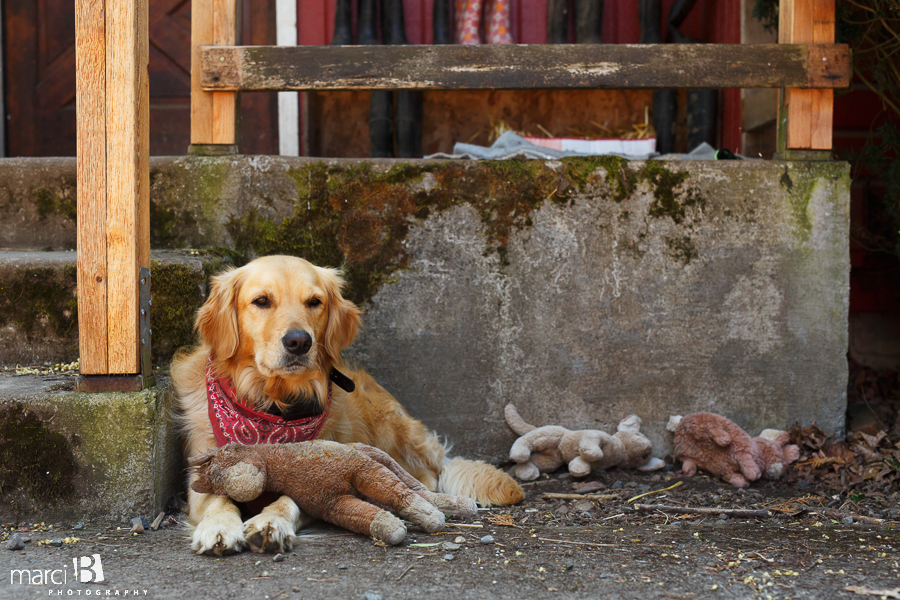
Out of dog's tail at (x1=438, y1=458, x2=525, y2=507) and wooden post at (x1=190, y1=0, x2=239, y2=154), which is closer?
dog's tail at (x1=438, y1=458, x2=525, y2=507)

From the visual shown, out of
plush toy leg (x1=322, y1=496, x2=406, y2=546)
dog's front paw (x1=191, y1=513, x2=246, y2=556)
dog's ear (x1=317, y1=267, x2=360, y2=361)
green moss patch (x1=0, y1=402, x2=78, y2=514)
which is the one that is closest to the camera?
dog's front paw (x1=191, y1=513, x2=246, y2=556)

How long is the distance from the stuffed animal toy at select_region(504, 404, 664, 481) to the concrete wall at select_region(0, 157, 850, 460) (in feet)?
0.42

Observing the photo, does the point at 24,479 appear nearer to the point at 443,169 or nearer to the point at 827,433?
the point at 443,169

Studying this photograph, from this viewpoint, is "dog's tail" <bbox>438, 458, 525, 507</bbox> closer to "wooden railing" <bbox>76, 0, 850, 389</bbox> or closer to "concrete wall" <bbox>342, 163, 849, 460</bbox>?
"concrete wall" <bbox>342, 163, 849, 460</bbox>

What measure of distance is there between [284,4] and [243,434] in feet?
12.1

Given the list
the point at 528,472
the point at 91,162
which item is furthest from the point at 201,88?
the point at 528,472

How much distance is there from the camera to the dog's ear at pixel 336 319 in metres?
2.66

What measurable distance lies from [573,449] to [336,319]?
1218 mm

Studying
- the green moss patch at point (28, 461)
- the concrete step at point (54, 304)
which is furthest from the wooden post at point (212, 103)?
the green moss patch at point (28, 461)

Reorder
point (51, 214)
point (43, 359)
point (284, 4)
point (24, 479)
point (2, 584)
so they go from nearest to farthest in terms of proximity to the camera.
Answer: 1. point (2, 584)
2. point (24, 479)
3. point (43, 359)
4. point (51, 214)
5. point (284, 4)

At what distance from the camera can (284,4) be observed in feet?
16.5

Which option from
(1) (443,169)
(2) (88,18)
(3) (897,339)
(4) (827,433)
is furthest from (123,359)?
(3) (897,339)

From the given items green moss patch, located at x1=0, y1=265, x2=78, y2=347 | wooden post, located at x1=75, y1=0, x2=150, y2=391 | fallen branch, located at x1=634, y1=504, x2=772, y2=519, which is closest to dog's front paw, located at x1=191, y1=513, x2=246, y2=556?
wooden post, located at x1=75, y1=0, x2=150, y2=391

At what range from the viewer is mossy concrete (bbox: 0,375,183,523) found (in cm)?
230
